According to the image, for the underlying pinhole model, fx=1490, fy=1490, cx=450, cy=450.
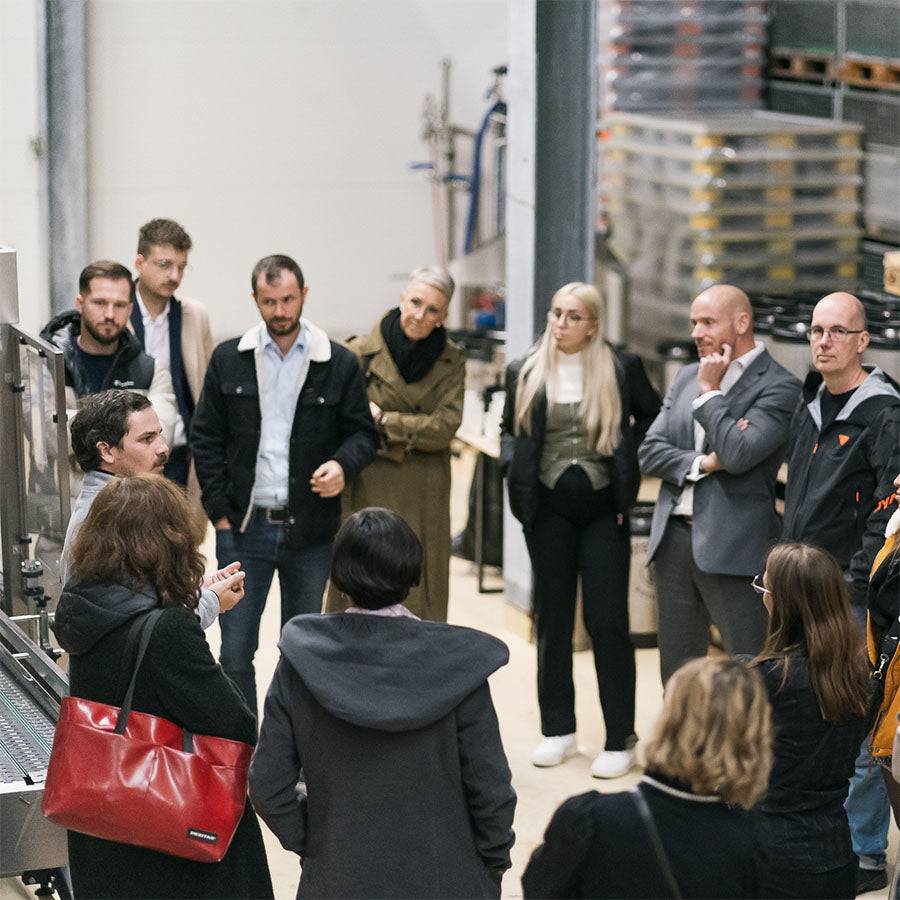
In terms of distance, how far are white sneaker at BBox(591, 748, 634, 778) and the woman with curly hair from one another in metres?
2.68

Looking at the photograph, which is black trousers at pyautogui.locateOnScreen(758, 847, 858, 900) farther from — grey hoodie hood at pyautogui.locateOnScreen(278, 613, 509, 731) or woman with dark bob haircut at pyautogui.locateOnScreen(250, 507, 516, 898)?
grey hoodie hood at pyautogui.locateOnScreen(278, 613, 509, 731)

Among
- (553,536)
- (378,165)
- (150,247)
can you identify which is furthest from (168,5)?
(553,536)

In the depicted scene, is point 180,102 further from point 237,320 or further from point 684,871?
point 684,871

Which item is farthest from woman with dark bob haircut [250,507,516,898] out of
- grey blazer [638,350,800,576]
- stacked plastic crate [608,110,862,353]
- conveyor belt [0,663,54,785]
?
stacked plastic crate [608,110,862,353]

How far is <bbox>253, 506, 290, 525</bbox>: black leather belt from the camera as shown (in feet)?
15.5

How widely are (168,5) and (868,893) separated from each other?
8369 millimetres

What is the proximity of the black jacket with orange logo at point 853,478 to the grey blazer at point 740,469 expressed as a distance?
0.23m

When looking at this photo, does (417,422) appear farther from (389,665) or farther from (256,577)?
(389,665)

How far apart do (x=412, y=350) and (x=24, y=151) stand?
5714 mm

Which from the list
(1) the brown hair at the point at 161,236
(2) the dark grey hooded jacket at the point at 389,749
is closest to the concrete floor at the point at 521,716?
(2) the dark grey hooded jacket at the point at 389,749

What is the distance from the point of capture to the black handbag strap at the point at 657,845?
7.77 feet

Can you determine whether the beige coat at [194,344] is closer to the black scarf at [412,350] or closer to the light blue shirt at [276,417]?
the light blue shirt at [276,417]

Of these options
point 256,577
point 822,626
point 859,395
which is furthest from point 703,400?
point 822,626

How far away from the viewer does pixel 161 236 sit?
5043 mm
